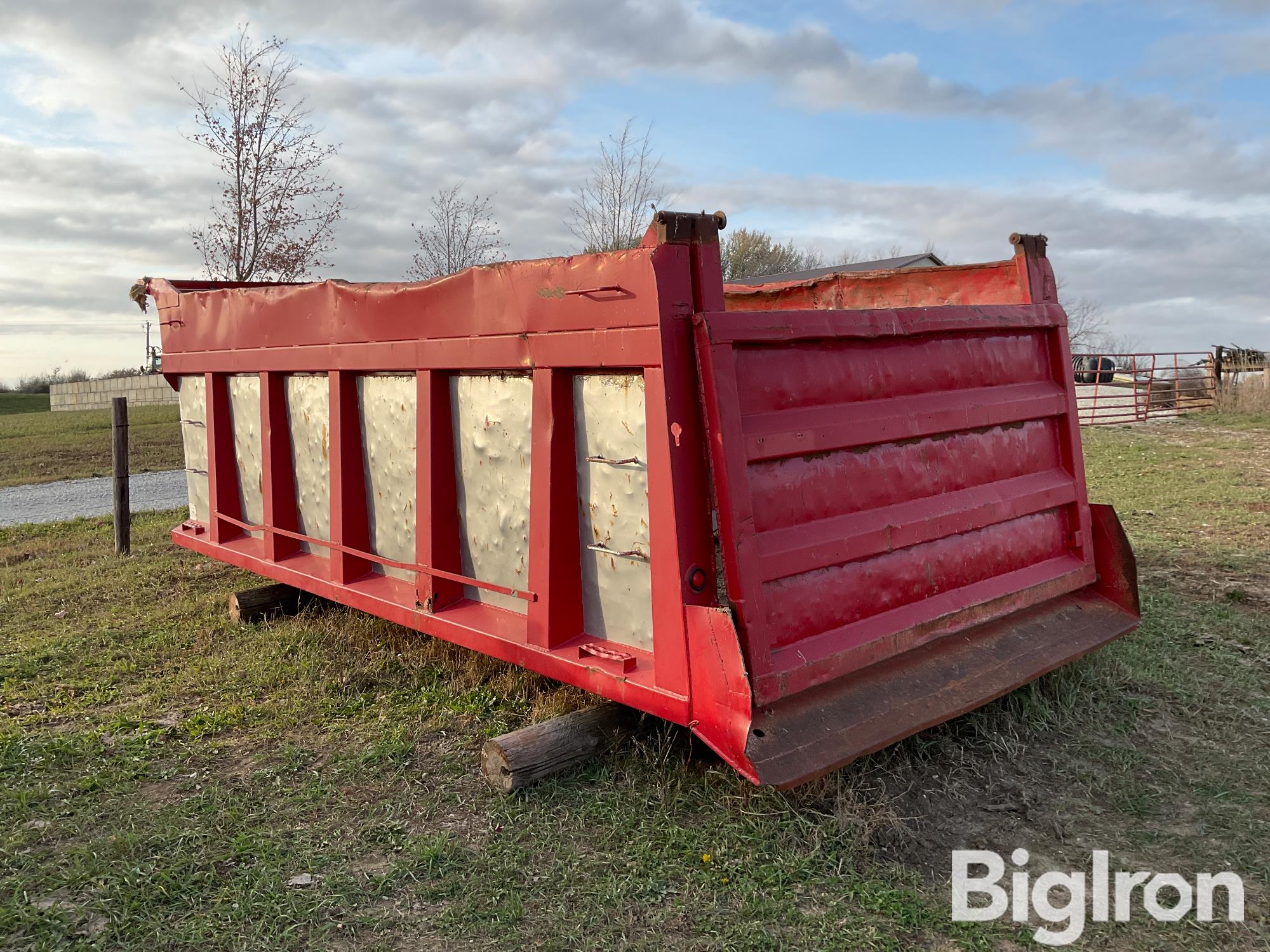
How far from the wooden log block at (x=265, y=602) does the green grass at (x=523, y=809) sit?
503 mm

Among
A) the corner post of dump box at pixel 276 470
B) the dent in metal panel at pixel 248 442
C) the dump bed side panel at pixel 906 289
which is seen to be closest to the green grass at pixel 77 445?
the dent in metal panel at pixel 248 442

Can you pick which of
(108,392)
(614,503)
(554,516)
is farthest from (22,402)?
(614,503)

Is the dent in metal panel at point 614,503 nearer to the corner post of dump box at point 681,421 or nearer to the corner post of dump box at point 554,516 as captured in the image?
the corner post of dump box at point 554,516

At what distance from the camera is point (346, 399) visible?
4.94 m

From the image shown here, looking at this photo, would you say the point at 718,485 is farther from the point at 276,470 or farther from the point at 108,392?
the point at 108,392

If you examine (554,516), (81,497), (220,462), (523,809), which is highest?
(220,462)

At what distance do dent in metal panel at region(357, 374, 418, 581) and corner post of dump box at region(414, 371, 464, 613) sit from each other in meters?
0.19

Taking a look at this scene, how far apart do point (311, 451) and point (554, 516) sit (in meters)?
2.30

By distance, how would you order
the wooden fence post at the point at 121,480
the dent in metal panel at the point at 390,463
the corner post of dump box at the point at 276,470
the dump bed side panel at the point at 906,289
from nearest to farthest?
1. the dent in metal panel at the point at 390,463
2. the dump bed side panel at the point at 906,289
3. the corner post of dump box at the point at 276,470
4. the wooden fence post at the point at 121,480

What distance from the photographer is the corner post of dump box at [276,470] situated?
5590mm

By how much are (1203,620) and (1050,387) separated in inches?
83.9

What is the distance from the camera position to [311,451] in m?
5.42

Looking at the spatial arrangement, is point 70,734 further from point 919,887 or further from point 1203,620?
point 1203,620

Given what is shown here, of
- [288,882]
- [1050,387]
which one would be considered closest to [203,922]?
[288,882]
